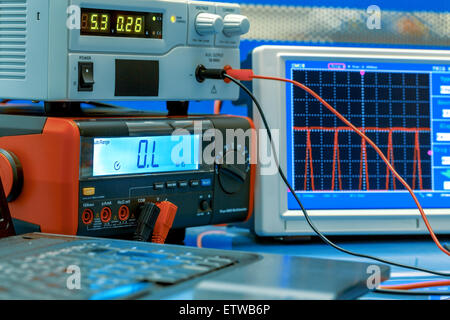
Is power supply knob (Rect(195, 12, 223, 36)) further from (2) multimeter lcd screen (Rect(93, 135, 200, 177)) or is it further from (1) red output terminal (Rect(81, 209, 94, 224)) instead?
(1) red output terminal (Rect(81, 209, 94, 224))

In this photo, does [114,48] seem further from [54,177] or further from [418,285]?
[418,285]

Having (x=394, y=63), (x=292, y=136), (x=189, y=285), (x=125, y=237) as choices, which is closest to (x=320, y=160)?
(x=292, y=136)

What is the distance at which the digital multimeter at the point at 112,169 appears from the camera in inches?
39.5

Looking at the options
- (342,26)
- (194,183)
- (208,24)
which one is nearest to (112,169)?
(194,183)

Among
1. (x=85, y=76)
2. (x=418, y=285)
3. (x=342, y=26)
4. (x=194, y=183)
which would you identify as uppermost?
(x=342, y=26)

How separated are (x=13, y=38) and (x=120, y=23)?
159 millimetres

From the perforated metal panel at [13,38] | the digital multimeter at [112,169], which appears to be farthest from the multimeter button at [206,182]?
the perforated metal panel at [13,38]

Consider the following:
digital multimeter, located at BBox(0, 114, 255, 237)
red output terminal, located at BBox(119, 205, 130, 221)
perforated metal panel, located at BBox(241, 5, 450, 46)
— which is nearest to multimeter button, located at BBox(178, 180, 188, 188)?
digital multimeter, located at BBox(0, 114, 255, 237)

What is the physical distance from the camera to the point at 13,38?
1.10m

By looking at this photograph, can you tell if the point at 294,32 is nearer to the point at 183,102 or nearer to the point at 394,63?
the point at 394,63

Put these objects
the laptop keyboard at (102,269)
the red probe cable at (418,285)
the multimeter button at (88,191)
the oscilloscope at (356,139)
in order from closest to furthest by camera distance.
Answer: the laptop keyboard at (102,269) < the red probe cable at (418,285) < the multimeter button at (88,191) < the oscilloscope at (356,139)

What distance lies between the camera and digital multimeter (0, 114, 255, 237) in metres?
1.00

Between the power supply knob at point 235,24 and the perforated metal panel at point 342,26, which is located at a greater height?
the perforated metal panel at point 342,26

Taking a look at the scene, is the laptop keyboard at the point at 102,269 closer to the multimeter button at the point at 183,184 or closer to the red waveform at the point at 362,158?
the multimeter button at the point at 183,184
